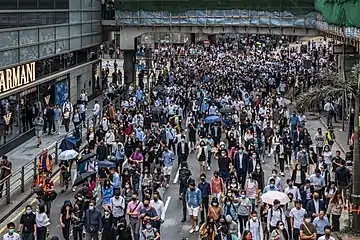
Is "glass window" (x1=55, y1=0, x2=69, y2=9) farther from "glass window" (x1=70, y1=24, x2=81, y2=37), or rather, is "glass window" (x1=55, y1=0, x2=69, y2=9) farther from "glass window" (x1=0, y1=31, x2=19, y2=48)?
"glass window" (x1=0, y1=31, x2=19, y2=48)

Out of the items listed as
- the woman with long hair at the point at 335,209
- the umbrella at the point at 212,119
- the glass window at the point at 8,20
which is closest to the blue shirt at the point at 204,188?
the woman with long hair at the point at 335,209

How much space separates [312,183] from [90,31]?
27195 millimetres

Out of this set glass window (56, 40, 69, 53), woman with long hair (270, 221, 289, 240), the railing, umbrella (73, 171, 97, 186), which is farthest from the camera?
the railing

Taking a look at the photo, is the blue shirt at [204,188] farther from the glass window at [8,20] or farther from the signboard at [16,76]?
the glass window at [8,20]

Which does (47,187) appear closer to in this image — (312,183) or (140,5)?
(312,183)

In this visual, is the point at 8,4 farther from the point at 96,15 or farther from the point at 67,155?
the point at 96,15

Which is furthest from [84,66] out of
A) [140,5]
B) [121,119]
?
[121,119]

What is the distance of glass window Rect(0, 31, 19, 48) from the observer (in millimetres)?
25703

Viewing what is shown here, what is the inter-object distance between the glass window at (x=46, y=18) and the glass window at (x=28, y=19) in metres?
0.74

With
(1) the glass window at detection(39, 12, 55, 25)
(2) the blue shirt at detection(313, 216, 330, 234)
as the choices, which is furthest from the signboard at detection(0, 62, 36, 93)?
(2) the blue shirt at detection(313, 216, 330, 234)

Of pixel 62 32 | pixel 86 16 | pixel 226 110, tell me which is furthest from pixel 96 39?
pixel 226 110

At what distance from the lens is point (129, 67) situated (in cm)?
4778

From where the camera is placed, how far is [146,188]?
1875 centimetres

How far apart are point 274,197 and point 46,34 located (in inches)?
757
